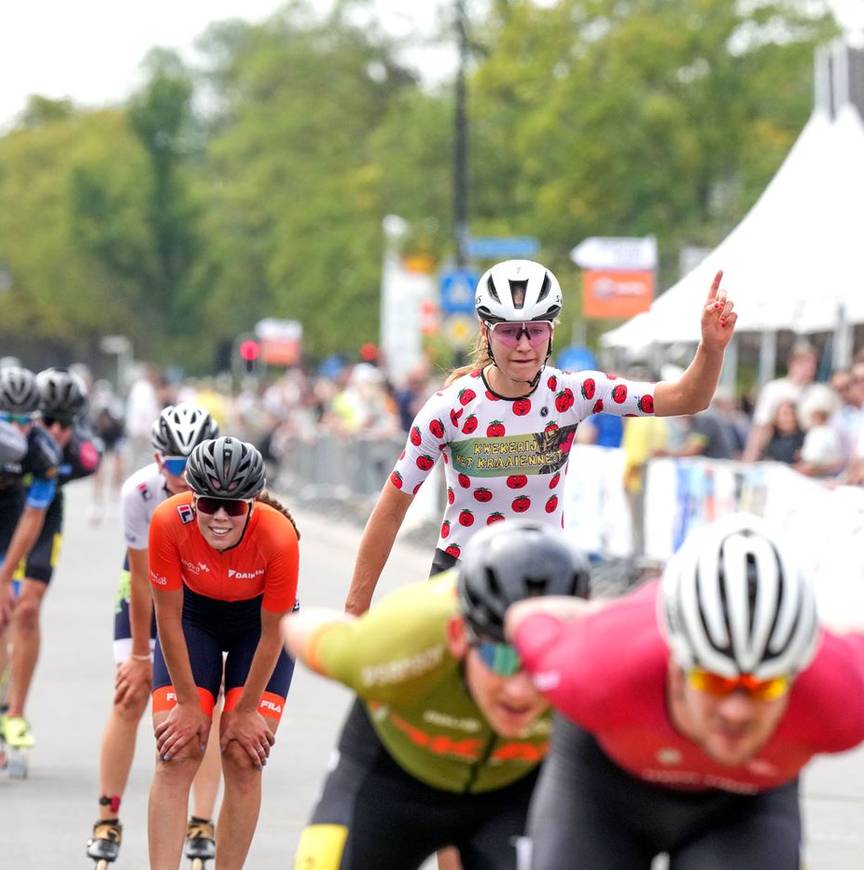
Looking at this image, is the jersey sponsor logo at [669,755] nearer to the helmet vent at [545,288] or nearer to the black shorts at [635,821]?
the black shorts at [635,821]

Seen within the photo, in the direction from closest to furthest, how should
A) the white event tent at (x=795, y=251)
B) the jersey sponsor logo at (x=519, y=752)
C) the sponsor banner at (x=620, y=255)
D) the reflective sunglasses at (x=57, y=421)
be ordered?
the jersey sponsor logo at (x=519, y=752) < the reflective sunglasses at (x=57, y=421) < the white event tent at (x=795, y=251) < the sponsor banner at (x=620, y=255)

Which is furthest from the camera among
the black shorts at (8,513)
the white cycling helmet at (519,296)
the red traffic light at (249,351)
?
the red traffic light at (249,351)

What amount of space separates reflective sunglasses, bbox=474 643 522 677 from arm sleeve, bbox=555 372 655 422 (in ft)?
8.48

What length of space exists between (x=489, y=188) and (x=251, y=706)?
41.7 meters

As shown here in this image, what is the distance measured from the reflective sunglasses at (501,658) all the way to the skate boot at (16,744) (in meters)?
6.03

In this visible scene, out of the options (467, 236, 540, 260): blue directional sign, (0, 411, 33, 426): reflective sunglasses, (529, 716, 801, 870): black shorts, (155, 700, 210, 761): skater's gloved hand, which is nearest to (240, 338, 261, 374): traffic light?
(467, 236, 540, 260): blue directional sign

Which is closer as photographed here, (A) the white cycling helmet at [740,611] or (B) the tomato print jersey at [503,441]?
(A) the white cycling helmet at [740,611]

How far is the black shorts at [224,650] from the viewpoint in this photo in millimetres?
7148

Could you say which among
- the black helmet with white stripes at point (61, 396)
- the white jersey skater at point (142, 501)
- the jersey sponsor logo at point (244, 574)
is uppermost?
the black helmet with white stripes at point (61, 396)

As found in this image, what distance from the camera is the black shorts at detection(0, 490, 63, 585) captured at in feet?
34.7

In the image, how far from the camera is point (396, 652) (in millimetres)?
4637

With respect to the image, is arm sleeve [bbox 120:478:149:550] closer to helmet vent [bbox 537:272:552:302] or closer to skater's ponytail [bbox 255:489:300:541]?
skater's ponytail [bbox 255:489:300:541]

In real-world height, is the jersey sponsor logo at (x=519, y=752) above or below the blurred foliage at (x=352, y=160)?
below

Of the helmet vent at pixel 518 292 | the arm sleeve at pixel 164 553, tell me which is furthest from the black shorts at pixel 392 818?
the helmet vent at pixel 518 292
